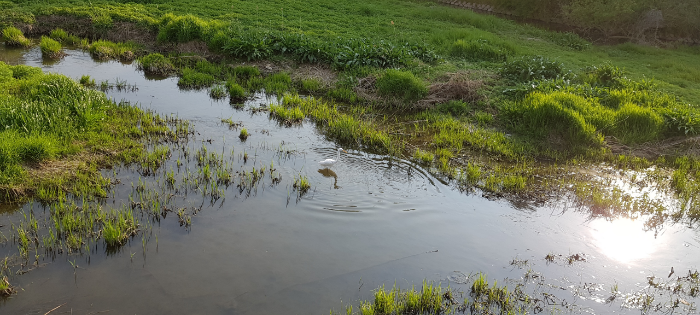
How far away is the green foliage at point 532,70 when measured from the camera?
39.1 ft

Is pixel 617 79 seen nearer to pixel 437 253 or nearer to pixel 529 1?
pixel 437 253

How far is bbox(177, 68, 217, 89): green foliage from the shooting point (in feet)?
37.9

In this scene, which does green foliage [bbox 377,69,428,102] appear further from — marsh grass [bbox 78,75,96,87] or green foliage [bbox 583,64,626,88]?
marsh grass [bbox 78,75,96,87]

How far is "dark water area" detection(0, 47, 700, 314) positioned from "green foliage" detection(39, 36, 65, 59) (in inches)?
289

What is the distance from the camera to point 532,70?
39.4 feet

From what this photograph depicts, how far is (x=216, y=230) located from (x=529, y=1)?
72.3 ft

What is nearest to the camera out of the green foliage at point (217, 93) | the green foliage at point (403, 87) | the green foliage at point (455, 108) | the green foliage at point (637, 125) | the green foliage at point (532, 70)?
the green foliage at point (637, 125)

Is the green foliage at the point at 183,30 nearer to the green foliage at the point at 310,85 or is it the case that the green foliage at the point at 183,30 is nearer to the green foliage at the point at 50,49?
the green foliage at the point at 50,49

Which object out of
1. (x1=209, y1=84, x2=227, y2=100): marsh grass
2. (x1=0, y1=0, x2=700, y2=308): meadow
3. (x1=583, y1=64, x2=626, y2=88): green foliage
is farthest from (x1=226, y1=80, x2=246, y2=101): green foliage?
(x1=583, y1=64, x2=626, y2=88): green foliage

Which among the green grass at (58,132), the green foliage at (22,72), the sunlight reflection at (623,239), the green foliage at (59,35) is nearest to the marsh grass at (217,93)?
the green grass at (58,132)

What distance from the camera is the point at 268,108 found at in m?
10.5

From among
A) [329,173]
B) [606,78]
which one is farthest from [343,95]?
[606,78]

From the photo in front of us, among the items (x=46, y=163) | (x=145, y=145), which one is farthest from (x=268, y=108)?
(x=46, y=163)

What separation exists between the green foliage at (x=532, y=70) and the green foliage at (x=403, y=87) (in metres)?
2.63
